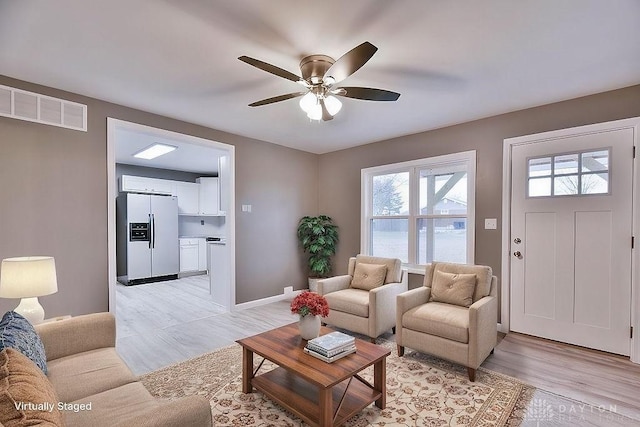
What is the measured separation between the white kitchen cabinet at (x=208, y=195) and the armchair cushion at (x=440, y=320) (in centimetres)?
600

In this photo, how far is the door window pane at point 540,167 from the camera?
3256 mm

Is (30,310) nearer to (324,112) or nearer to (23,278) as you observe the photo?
(23,278)

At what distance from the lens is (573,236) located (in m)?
3.08

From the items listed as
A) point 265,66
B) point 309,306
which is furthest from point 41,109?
point 309,306

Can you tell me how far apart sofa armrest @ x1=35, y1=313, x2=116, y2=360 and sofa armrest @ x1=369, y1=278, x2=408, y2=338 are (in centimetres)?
221

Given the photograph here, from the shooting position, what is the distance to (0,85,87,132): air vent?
8.57 feet

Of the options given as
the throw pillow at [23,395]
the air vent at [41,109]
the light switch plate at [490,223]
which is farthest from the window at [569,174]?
the air vent at [41,109]

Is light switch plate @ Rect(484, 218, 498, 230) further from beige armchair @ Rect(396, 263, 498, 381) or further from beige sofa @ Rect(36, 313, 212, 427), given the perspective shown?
beige sofa @ Rect(36, 313, 212, 427)

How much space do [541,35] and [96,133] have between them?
395 cm

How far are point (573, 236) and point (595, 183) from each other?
1.82ft

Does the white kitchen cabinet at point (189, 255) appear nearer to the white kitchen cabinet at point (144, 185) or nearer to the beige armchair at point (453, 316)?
the white kitchen cabinet at point (144, 185)

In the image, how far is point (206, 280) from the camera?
6.67 meters

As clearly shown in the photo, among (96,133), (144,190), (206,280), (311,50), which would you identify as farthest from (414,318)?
(144,190)

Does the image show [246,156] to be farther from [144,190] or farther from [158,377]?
[144,190]
